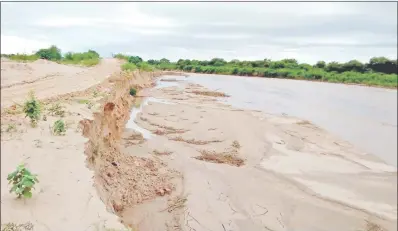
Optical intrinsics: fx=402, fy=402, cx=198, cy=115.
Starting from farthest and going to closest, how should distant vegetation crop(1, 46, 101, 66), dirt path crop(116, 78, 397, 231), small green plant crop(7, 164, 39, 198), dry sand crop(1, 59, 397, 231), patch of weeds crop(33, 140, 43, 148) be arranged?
Result: distant vegetation crop(1, 46, 101, 66) → dirt path crop(116, 78, 397, 231) → patch of weeds crop(33, 140, 43, 148) → dry sand crop(1, 59, 397, 231) → small green plant crop(7, 164, 39, 198)

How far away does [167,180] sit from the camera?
886 cm

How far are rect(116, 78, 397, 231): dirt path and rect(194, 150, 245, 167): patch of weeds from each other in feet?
0.09

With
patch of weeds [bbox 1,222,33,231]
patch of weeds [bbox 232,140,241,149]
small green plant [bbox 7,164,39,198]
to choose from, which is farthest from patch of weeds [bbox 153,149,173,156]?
patch of weeds [bbox 1,222,33,231]

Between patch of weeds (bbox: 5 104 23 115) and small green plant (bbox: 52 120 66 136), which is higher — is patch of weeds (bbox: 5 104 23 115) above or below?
above

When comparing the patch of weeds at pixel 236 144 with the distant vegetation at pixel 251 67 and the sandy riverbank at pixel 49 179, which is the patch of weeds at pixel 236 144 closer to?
the distant vegetation at pixel 251 67

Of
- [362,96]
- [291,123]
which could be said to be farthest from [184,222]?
[291,123]

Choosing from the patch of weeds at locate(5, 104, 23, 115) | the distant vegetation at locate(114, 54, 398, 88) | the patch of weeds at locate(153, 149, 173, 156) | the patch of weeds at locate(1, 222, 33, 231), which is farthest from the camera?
the distant vegetation at locate(114, 54, 398, 88)

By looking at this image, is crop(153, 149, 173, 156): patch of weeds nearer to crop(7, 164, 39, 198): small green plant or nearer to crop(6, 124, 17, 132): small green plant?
crop(6, 124, 17, 132): small green plant

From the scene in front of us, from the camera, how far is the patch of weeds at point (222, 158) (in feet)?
36.0

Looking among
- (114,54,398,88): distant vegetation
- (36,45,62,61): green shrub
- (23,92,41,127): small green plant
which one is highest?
(36,45,62,61): green shrub

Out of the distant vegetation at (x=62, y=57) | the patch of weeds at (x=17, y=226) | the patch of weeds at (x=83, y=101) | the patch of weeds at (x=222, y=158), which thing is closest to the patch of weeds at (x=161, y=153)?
the patch of weeds at (x=222, y=158)

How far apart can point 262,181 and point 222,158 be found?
1.95 metres

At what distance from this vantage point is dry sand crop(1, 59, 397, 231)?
4.51 metres

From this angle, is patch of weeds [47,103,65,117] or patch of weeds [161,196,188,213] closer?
patch of weeds [47,103,65,117]
